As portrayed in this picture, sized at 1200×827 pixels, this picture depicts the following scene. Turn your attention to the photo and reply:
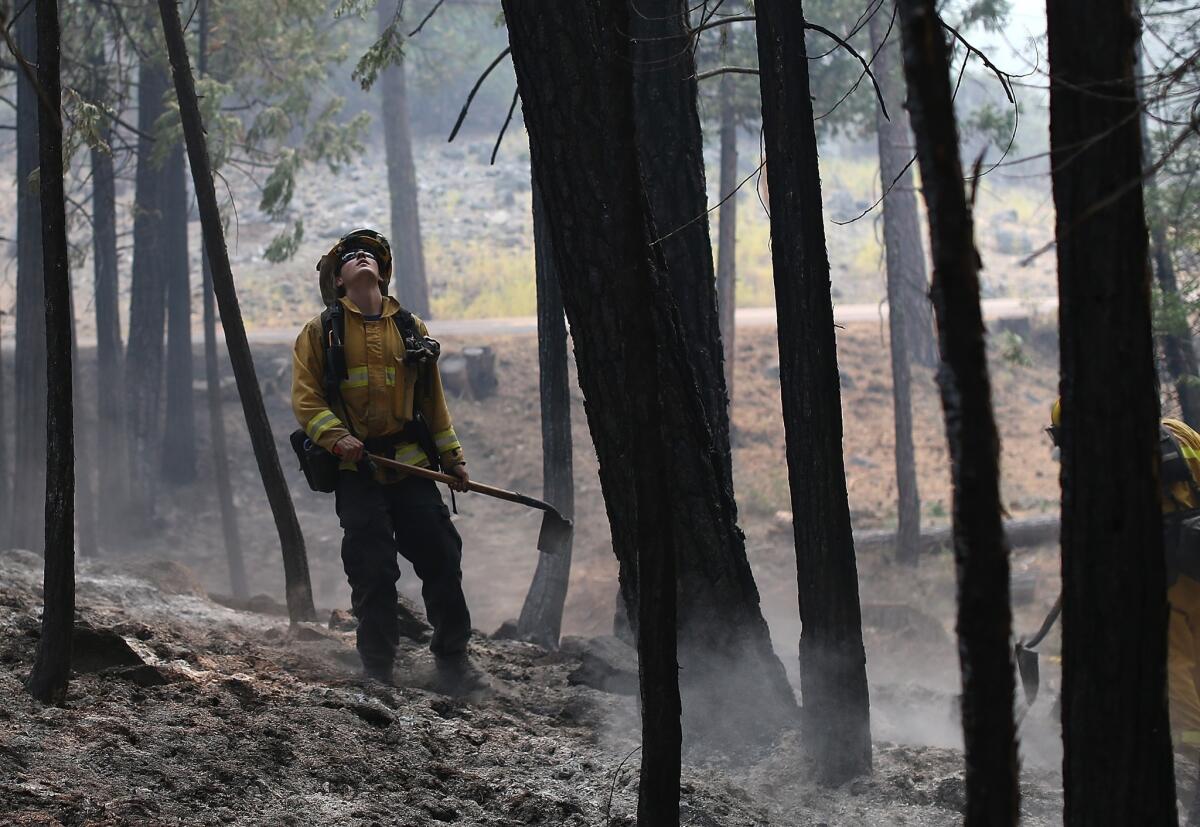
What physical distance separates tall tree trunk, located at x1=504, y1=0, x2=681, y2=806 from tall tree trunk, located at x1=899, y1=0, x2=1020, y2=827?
3.29 ft

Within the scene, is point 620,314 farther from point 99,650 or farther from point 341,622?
point 341,622

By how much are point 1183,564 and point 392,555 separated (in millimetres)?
3675

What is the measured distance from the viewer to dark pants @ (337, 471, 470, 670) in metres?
5.55

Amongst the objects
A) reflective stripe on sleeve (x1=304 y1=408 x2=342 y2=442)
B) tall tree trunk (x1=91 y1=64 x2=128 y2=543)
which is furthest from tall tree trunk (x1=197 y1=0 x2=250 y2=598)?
reflective stripe on sleeve (x1=304 y1=408 x2=342 y2=442)

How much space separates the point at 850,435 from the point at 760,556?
5.05 m

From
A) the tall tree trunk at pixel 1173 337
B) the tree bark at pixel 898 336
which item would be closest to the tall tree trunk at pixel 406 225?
the tree bark at pixel 898 336

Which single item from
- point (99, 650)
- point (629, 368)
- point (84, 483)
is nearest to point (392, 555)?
point (99, 650)

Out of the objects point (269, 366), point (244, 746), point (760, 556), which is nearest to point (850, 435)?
point (760, 556)

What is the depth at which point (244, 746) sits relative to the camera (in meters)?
4.15

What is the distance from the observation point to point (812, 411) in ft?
15.8

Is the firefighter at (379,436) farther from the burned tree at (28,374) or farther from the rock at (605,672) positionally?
the burned tree at (28,374)

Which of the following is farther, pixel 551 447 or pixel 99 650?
pixel 551 447

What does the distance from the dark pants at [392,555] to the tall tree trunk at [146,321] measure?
12832 mm

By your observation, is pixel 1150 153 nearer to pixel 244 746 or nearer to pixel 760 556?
pixel 760 556
